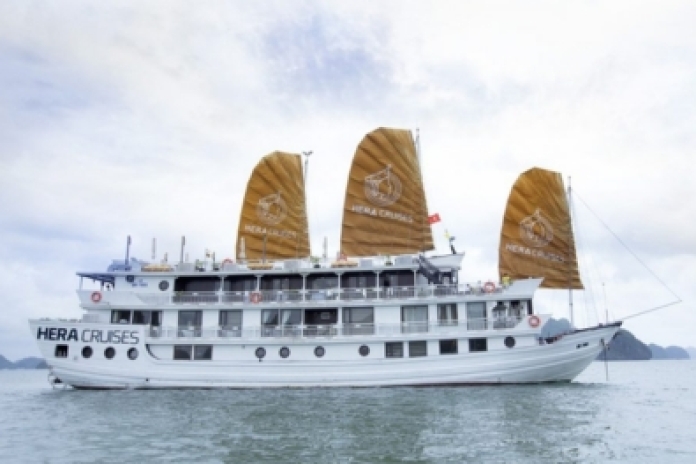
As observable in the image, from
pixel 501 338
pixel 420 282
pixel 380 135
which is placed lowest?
pixel 501 338

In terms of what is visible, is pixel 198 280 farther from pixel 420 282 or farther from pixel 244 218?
pixel 420 282

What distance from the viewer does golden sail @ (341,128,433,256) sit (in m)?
24.6

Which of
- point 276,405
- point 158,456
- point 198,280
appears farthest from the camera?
point 198,280

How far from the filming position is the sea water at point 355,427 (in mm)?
10578

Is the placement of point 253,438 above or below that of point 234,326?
below

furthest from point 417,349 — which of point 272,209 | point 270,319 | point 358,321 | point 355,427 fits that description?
point 272,209

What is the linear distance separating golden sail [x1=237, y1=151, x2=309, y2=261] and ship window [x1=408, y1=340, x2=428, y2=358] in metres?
7.03

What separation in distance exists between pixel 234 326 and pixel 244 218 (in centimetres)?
578

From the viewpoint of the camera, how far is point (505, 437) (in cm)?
1175

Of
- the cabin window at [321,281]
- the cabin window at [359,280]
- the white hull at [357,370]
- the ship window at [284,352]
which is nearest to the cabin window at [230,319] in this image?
the white hull at [357,370]

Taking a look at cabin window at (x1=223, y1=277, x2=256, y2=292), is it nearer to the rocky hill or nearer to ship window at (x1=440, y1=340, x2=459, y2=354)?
ship window at (x1=440, y1=340, x2=459, y2=354)

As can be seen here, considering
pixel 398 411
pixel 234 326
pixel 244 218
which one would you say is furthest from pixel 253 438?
pixel 244 218

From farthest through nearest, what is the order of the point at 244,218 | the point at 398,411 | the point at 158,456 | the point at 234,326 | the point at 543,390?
the point at 244,218, the point at 234,326, the point at 543,390, the point at 398,411, the point at 158,456

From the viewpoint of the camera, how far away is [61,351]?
22.1m
